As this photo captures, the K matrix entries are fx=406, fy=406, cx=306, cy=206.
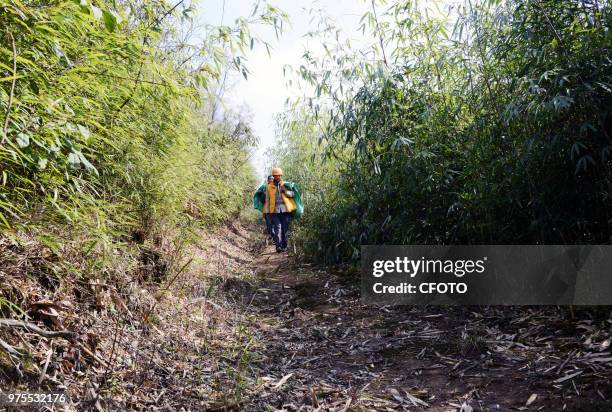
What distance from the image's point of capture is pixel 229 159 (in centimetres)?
948

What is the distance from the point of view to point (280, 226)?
6797 millimetres

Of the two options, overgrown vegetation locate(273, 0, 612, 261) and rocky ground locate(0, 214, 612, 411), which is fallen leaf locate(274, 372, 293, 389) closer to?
rocky ground locate(0, 214, 612, 411)

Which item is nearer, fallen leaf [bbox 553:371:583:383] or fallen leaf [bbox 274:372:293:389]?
fallen leaf [bbox 553:371:583:383]

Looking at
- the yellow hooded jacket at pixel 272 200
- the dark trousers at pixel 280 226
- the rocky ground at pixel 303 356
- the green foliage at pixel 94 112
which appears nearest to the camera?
the green foliage at pixel 94 112

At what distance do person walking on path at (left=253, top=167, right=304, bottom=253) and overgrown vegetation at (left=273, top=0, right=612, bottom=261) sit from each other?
1378mm

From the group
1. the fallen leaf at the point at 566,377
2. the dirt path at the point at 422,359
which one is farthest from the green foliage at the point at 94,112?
the fallen leaf at the point at 566,377

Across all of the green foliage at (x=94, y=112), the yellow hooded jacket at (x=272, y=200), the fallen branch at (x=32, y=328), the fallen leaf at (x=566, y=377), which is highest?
the yellow hooded jacket at (x=272, y=200)

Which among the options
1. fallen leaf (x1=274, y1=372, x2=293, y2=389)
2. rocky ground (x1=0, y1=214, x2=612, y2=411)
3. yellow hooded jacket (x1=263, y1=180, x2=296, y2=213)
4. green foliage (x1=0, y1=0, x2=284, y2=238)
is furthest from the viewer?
yellow hooded jacket (x1=263, y1=180, x2=296, y2=213)

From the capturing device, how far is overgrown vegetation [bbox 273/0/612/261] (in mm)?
2621

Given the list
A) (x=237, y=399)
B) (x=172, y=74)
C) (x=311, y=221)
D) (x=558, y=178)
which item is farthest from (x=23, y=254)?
(x=311, y=221)

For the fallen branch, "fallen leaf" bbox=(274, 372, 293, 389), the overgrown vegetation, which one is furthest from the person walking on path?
the fallen branch

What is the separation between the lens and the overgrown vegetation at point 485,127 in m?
2.62

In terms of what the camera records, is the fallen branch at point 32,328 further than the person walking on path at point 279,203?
No

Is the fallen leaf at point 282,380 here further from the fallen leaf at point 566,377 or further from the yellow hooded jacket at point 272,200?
the yellow hooded jacket at point 272,200
